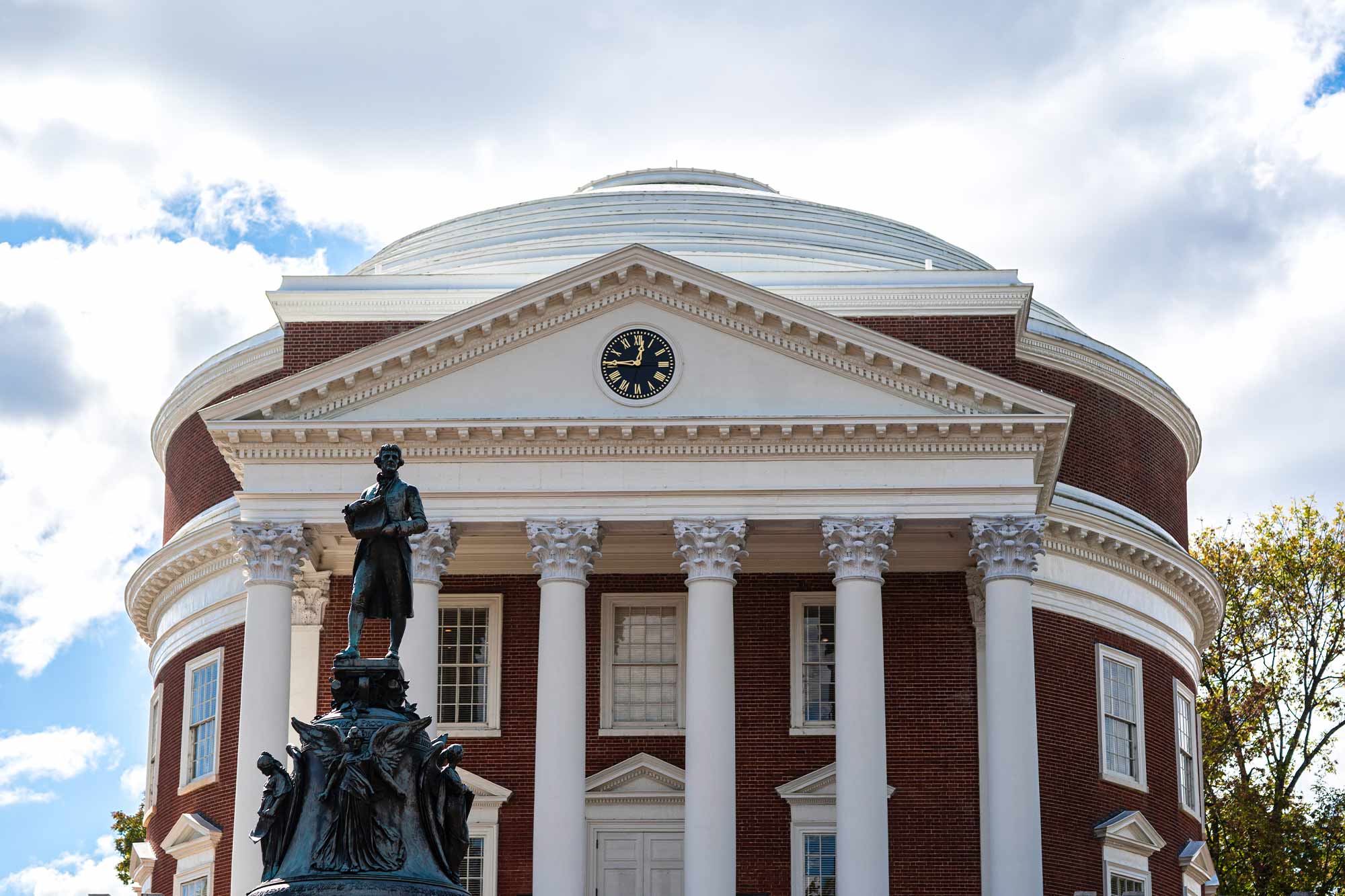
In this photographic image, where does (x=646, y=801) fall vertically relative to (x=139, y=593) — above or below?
below

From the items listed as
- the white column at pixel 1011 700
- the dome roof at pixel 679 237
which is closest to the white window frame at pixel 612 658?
the white column at pixel 1011 700

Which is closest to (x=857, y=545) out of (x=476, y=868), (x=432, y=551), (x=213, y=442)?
(x=432, y=551)

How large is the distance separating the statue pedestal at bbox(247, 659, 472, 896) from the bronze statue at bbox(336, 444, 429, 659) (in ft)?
4.24

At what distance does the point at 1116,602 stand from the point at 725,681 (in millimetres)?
13016

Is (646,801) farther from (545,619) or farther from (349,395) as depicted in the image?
(349,395)

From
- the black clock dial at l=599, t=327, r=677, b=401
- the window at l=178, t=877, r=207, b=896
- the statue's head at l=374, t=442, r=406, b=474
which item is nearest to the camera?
the statue's head at l=374, t=442, r=406, b=474

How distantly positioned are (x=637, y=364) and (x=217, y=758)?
46.1ft

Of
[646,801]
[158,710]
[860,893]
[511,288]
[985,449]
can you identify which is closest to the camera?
[860,893]

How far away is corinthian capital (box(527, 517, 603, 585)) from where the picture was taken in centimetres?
3969

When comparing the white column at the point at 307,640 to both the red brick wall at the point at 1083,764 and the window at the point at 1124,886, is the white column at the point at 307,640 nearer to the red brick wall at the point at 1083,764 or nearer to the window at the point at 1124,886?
the red brick wall at the point at 1083,764

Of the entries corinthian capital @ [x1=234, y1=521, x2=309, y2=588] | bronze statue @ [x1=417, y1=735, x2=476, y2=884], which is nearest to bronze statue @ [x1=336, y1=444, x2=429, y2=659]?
bronze statue @ [x1=417, y1=735, x2=476, y2=884]

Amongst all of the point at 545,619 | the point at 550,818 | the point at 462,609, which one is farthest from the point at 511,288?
the point at 550,818

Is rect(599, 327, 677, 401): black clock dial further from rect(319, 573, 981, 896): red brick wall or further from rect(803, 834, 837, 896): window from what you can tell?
rect(803, 834, 837, 896): window

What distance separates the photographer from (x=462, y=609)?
146ft
